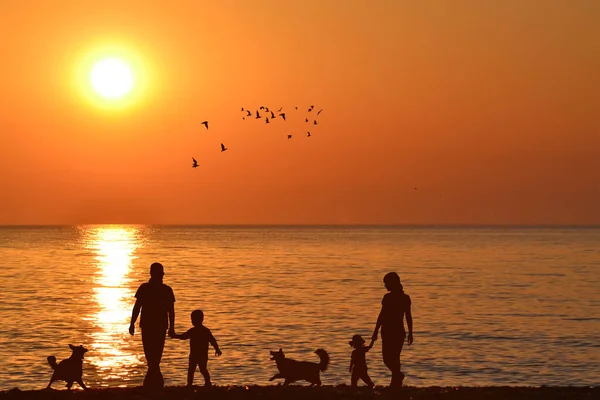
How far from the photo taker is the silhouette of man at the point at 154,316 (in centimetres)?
1684

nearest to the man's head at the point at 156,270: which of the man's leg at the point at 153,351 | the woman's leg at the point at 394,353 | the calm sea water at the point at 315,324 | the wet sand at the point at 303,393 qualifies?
the man's leg at the point at 153,351

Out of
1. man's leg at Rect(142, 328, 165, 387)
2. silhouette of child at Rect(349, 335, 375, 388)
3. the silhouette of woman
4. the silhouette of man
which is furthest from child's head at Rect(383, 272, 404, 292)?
man's leg at Rect(142, 328, 165, 387)

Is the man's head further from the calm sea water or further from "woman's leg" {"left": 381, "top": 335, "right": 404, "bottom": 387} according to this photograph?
the calm sea water

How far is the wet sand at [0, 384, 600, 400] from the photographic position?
15945mm

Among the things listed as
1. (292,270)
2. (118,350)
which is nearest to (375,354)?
(118,350)

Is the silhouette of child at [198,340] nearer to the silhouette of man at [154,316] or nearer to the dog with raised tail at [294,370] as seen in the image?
the silhouette of man at [154,316]

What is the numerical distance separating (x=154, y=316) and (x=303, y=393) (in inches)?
116

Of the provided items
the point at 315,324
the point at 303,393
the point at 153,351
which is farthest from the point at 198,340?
the point at 315,324

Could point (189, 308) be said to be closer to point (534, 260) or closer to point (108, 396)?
point (108, 396)

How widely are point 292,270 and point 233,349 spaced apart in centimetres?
5646

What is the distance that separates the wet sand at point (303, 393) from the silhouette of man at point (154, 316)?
476 millimetres

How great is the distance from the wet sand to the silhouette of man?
48 centimetres

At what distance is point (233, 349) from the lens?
31.8 metres

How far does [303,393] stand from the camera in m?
16.3
